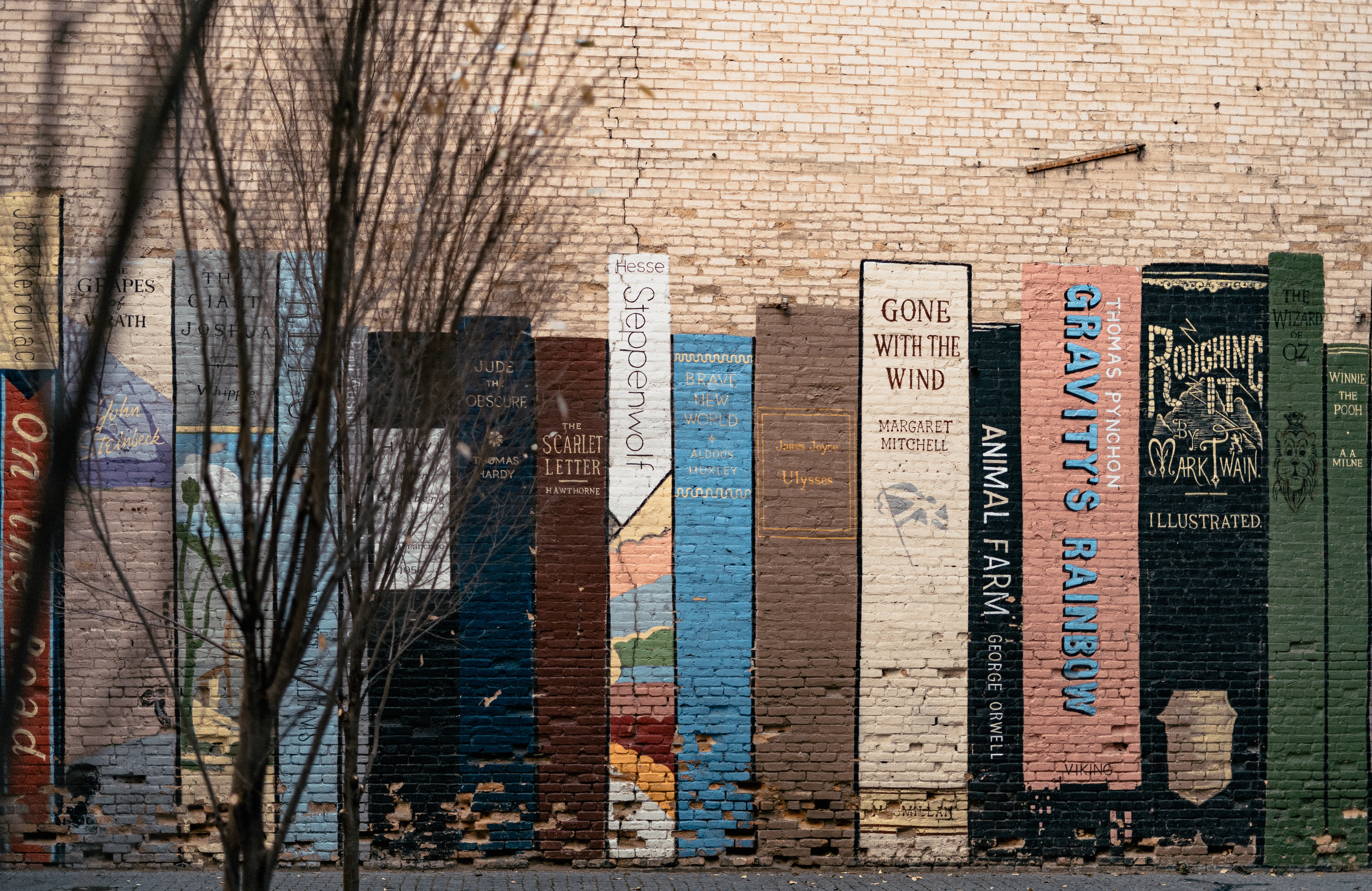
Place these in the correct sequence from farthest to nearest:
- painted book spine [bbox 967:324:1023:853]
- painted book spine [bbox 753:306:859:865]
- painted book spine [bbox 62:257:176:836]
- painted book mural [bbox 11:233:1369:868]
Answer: painted book spine [bbox 967:324:1023:853]
painted book spine [bbox 753:306:859:865]
painted book mural [bbox 11:233:1369:868]
painted book spine [bbox 62:257:176:836]

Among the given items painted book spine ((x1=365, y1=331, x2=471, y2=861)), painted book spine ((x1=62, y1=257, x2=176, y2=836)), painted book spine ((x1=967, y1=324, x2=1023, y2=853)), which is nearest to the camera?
painted book spine ((x1=365, y1=331, x2=471, y2=861))

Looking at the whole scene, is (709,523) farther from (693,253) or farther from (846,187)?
(846,187)

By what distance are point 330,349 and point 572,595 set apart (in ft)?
13.7

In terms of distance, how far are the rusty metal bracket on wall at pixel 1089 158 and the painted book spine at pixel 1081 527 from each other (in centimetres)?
76

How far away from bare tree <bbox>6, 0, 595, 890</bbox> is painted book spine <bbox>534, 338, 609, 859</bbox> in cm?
23

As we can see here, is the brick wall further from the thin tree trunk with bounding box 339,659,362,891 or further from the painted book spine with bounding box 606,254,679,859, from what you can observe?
the thin tree trunk with bounding box 339,659,362,891

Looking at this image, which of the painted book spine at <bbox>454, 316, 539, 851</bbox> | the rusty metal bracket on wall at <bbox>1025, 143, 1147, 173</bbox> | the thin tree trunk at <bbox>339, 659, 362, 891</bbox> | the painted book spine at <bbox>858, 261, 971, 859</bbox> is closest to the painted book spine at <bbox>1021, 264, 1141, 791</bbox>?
the painted book spine at <bbox>858, 261, 971, 859</bbox>

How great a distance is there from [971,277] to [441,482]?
439cm

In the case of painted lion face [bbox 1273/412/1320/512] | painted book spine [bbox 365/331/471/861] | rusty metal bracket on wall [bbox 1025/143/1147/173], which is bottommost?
painted book spine [bbox 365/331/471/861]

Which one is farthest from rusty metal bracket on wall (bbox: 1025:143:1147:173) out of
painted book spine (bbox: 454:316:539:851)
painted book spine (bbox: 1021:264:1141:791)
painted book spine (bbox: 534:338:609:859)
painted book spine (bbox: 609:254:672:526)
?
painted book spine (bbox: 454:316:539:851)

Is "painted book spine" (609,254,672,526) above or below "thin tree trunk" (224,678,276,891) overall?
above

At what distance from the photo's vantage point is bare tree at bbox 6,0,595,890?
3.85 metres

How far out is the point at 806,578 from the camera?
7.86 meters

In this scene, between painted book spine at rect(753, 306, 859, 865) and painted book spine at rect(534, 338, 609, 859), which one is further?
painted book spine at rect(753, 306, 859, 865)
